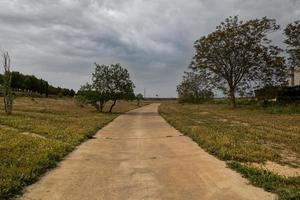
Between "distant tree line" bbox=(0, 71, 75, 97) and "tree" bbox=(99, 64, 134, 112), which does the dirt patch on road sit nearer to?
"tree" bbox=(99, 64, 134, 112)

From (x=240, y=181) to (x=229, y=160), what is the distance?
240cm

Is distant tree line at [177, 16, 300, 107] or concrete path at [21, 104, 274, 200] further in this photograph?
distant tree line at [177, 16, 300, 107]

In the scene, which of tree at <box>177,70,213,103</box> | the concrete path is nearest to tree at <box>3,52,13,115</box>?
the concrete path

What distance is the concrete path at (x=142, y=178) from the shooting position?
22.6 ft

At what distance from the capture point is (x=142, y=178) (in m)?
8.12

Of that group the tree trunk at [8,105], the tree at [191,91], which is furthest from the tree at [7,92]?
the tree at [191,91]

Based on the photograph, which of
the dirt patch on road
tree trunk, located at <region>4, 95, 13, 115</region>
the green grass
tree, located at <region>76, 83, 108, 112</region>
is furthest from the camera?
tree, located at <region>76, 83, 108, 112</region>

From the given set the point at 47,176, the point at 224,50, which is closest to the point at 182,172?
the point at 47,176

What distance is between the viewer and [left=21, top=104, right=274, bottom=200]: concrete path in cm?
688

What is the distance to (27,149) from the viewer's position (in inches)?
446

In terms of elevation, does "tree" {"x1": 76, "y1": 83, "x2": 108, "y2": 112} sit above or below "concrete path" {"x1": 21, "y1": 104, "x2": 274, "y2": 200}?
above

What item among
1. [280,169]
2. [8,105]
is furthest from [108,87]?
[280,169]

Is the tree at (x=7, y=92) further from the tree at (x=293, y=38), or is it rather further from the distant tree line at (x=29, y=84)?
the distant tree line at (x=29, y=84)

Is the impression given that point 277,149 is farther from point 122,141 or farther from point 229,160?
point 122,141
